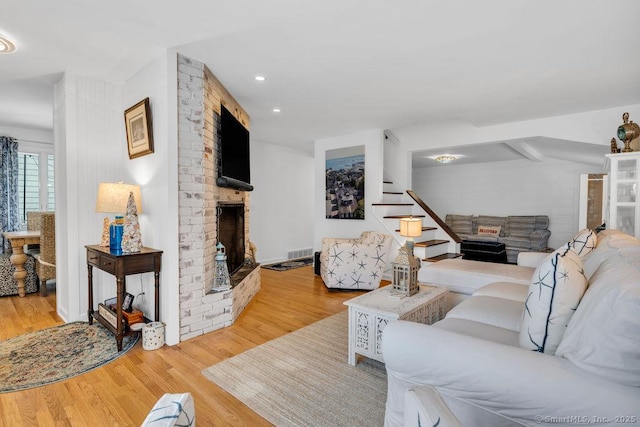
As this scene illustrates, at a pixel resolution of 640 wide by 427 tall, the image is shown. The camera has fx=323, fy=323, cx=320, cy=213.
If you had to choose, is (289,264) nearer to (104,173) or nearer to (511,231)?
(104,173)

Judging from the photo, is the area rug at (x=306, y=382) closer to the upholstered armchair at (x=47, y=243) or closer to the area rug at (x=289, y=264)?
the upholstered armchair at (x=47, y=243)

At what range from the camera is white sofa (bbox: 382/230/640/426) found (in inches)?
36.3

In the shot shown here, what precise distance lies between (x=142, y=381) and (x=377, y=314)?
157cm

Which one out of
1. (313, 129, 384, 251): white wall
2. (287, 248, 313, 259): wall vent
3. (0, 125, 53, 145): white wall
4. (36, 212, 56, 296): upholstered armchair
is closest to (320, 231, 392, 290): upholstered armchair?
(313, 129, 384, 251): white wall

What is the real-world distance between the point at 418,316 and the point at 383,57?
6.70 feet

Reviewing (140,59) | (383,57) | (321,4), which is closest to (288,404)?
(321,4)

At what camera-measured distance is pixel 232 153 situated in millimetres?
3434

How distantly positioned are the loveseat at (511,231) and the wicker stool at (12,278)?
7488 millimetres

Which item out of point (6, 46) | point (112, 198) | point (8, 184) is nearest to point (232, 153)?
point (112, 198)

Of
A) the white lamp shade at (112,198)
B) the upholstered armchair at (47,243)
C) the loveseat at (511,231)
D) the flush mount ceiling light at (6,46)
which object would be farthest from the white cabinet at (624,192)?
the upholstered armchair at (47,243)

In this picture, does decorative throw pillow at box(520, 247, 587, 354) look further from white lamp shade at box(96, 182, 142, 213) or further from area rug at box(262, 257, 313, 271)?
area rug at box(262, 257, 313, 271)

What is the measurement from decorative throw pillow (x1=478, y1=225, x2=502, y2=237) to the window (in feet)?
27.4

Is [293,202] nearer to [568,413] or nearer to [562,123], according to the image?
[562,123]

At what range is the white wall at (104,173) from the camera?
261 cm
